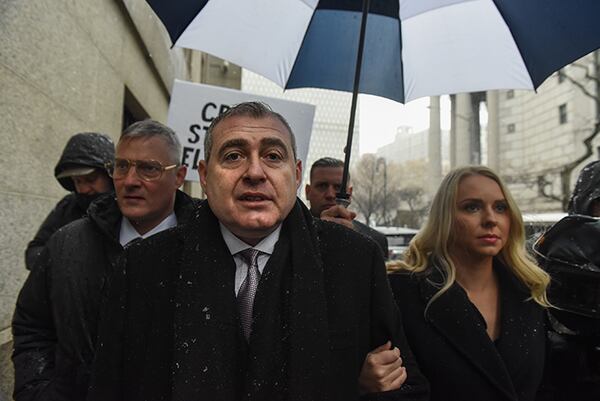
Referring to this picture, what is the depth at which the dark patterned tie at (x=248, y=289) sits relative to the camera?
149 centimetres

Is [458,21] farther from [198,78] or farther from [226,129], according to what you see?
[198,78]

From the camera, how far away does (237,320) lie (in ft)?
4.75

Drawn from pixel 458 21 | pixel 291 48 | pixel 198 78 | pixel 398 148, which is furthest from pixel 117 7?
pixel 398 148

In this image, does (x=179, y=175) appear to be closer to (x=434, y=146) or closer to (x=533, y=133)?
(x=533, y=133)

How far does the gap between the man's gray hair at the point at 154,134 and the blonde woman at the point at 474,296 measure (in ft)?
4.24

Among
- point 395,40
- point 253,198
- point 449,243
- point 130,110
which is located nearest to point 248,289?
point 253,198

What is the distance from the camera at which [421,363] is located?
88.0 inches

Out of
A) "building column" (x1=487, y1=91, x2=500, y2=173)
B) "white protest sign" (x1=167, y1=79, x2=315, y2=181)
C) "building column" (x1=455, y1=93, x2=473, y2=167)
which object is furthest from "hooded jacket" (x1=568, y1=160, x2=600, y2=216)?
"building column" (x1=487, y1=91, x2=500, y2=173)

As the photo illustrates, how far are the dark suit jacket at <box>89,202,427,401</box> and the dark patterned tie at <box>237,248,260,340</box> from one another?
5 cm

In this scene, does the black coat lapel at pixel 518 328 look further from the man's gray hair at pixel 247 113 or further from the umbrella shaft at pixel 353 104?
the man's gray hair at pixel 247 113

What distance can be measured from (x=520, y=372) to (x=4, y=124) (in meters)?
3.47

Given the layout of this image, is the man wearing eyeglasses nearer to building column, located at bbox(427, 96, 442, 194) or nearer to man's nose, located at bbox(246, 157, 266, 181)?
man's nose, located at bbox(246, 157, 266, 181)

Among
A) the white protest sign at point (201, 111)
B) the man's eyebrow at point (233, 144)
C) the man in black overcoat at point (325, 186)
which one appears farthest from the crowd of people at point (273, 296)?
the white protest sign at point (201, 111)

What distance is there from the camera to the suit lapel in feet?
6.99
